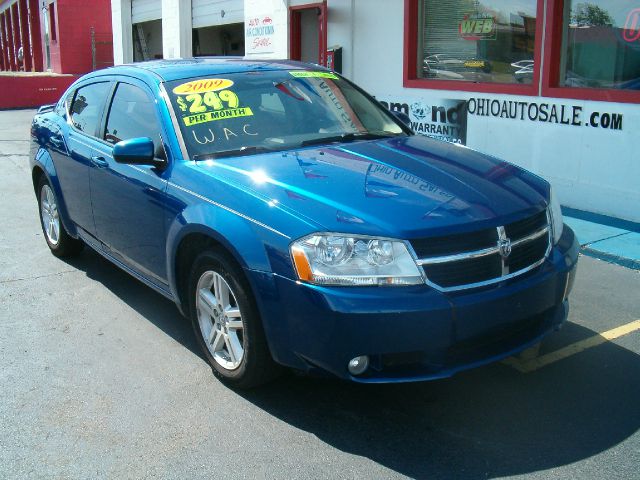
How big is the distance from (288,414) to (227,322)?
1.91 ft

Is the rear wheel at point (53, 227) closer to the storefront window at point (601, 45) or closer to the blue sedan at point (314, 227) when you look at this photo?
the blue sedan at point (314, 227)

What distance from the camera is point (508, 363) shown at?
421cm

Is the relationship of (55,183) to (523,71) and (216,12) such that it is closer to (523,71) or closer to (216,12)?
(523,71)

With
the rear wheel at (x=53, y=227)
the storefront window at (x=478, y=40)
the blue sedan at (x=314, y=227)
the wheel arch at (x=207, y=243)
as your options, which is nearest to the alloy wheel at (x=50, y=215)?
the rear wheel at (x=53, y=227)

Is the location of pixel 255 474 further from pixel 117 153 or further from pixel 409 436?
pixel 117 153

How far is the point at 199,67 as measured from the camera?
4.88m

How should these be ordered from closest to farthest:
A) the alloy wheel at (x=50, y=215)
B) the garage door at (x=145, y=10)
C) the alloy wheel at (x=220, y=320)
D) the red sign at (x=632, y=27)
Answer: the alloy wheel at (x=220, y=320)
the alloy wheel at (x=50, y=215)
the red sign at (x=632, y=27)
the garage door at (x=145, y=10)

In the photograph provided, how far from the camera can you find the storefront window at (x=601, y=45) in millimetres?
7289

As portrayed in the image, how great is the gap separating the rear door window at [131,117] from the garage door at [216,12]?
1009 cm

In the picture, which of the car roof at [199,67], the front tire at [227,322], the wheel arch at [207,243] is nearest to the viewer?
the wheel arch at [207,243]

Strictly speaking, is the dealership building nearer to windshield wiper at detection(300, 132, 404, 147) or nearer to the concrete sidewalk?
the concrete sidewalk

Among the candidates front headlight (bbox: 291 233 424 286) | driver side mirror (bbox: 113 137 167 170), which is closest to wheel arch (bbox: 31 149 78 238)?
driver side mirror (bbox: 113 137 167 170)

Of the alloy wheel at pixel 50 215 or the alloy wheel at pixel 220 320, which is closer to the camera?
the alloy wheel at pixel 220 320

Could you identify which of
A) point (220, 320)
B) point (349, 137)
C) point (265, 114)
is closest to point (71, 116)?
point (265, 114)
